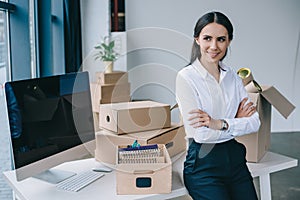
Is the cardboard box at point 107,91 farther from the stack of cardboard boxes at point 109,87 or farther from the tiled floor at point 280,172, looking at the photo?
the tiled floor at point 280,172

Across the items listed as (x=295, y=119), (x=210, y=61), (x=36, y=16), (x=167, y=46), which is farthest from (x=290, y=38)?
(x=210, y=61)

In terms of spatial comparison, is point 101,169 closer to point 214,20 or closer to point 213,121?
point 213,121

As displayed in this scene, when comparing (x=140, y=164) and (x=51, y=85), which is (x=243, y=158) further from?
(x=51, y=85)

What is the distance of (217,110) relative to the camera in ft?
5.47

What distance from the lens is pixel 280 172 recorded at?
3740 millimetres

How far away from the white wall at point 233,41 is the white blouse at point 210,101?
2946mm

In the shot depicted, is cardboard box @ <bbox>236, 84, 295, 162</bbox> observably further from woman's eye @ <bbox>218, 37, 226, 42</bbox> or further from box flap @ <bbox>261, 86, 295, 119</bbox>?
woman's eye @ <bbox>218, 37, 226, 42</bbox>

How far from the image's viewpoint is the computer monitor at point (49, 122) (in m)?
1.46

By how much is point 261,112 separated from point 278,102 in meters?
0.10

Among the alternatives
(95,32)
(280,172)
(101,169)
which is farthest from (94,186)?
(95,32)

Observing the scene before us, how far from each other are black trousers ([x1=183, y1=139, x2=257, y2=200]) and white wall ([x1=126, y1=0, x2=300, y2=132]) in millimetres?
3019

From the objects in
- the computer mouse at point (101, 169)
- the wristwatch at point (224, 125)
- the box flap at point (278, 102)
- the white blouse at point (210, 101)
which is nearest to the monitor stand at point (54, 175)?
the computer mouse at point (101, 169)

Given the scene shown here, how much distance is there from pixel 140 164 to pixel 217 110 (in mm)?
427

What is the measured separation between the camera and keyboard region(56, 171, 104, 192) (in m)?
1.57
